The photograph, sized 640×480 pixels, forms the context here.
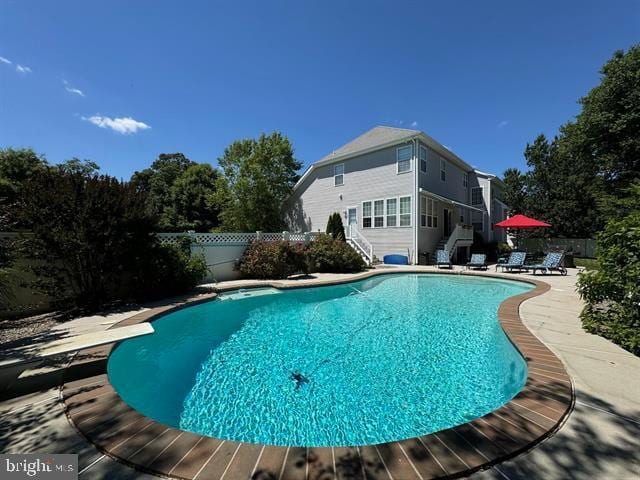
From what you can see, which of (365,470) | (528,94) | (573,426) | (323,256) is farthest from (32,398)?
(528,94)

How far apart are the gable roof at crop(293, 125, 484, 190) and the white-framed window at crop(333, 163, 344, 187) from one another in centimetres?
51

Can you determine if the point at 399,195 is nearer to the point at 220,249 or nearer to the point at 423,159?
the point at 423,159

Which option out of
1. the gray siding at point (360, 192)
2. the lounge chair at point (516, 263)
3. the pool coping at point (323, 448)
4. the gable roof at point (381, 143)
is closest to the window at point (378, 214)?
the gray siding at point (360, 192)

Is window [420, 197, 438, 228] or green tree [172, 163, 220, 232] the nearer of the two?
window [420, 197, 438, 228]

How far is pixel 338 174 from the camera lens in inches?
790

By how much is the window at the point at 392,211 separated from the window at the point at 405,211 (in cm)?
38

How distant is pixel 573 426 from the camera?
227 cm

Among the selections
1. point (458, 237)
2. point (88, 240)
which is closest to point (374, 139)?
point (458, 237)

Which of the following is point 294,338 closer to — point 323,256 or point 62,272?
point 62,272

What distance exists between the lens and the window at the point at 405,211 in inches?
642

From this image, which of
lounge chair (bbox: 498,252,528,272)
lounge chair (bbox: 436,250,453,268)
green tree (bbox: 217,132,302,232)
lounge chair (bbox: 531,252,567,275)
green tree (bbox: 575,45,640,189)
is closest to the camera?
lounge chair (bbox: 531,252,567,275)

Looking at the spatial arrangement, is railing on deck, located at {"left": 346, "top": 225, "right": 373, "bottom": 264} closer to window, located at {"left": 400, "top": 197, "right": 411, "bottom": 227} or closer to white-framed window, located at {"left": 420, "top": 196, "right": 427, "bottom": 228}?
window, located at {"left": 400, "top": 197, "right": 411, "bottom": 227}

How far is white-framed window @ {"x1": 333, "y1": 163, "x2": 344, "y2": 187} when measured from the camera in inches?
781

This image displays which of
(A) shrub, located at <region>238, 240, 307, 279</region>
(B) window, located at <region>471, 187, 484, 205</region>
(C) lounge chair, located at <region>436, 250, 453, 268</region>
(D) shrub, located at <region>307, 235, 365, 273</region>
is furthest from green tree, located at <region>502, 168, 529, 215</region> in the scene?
(A) shrub, located at <region>238, 240, 307, 279</region>
